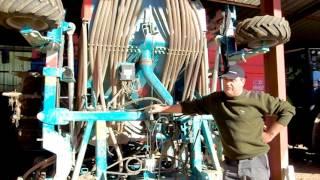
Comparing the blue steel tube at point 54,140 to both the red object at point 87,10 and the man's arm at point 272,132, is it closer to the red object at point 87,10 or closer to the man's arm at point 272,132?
the red object at point 87,10

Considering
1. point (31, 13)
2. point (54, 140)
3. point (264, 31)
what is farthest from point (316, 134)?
point (31, 13)

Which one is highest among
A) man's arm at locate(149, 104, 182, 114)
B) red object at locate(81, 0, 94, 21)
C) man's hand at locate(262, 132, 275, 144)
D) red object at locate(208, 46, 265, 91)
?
red object at locate(81, 0, 94, 21)

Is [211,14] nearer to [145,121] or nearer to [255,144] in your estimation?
[145,121]

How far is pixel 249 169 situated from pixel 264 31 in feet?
3.68

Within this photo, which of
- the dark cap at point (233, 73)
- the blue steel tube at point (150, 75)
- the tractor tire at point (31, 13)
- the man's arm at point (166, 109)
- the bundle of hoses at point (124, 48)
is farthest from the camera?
the blue steel tube at point (150, 75)

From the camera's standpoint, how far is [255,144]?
9.42 feet

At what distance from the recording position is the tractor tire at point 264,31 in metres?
3.40

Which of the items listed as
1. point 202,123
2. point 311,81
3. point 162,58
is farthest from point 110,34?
point 311,81

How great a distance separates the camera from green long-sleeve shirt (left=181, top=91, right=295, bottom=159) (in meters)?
2.85

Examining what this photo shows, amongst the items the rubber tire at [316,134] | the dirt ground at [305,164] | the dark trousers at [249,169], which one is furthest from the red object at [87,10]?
the rubber tire at [316,134]

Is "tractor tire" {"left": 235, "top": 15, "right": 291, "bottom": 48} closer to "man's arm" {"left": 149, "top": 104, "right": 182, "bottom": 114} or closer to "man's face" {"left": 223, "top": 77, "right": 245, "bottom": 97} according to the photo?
"man's face" {"left": 223, "top": 77, "right": 245, "bottom": 97}

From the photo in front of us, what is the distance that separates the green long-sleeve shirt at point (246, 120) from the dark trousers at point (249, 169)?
0.04 metres

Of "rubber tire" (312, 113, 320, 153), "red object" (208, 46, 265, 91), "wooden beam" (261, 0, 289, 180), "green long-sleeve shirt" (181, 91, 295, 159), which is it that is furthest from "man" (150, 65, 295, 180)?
"rubber tire" (312, 113, 320, 153)

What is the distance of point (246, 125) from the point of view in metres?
2.86
